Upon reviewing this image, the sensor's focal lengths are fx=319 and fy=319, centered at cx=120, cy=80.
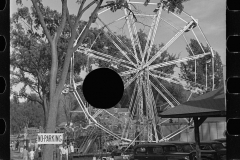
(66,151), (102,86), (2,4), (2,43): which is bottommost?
(66,151)

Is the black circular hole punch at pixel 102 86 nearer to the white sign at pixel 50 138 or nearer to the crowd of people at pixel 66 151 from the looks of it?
the white sign at pixel 50 138

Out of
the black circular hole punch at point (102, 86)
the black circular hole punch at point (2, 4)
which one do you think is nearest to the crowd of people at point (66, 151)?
the black circular hole punch at point (102, 86)

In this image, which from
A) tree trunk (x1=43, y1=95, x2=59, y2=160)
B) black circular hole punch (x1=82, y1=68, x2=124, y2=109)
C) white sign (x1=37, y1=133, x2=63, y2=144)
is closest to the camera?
black circular hole punch (x1=82, y1=68, x2=124, y2=109)

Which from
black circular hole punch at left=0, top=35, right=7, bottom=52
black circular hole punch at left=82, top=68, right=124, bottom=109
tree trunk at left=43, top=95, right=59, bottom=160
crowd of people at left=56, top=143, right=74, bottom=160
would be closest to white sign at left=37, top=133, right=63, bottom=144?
tree trunk at left=43, top=95, right=59, bottom=160

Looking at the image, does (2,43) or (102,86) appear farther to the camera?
(102,86)

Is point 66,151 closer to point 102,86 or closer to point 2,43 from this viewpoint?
point 102,86

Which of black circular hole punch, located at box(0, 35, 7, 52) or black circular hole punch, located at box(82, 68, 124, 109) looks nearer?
black circular hole punch, located at box(0, 35, 7, 52)

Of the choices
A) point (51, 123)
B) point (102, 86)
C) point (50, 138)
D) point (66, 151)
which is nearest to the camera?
point (102, 86)

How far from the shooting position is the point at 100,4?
19.8 ft

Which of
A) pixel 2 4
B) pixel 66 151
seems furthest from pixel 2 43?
pixel 66 151

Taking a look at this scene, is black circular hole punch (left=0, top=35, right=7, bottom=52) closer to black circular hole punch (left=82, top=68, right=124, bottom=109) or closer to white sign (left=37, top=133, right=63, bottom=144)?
black circular hole punch (left=82, top=68, right=124, bottom=109)

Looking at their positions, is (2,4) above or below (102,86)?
above
